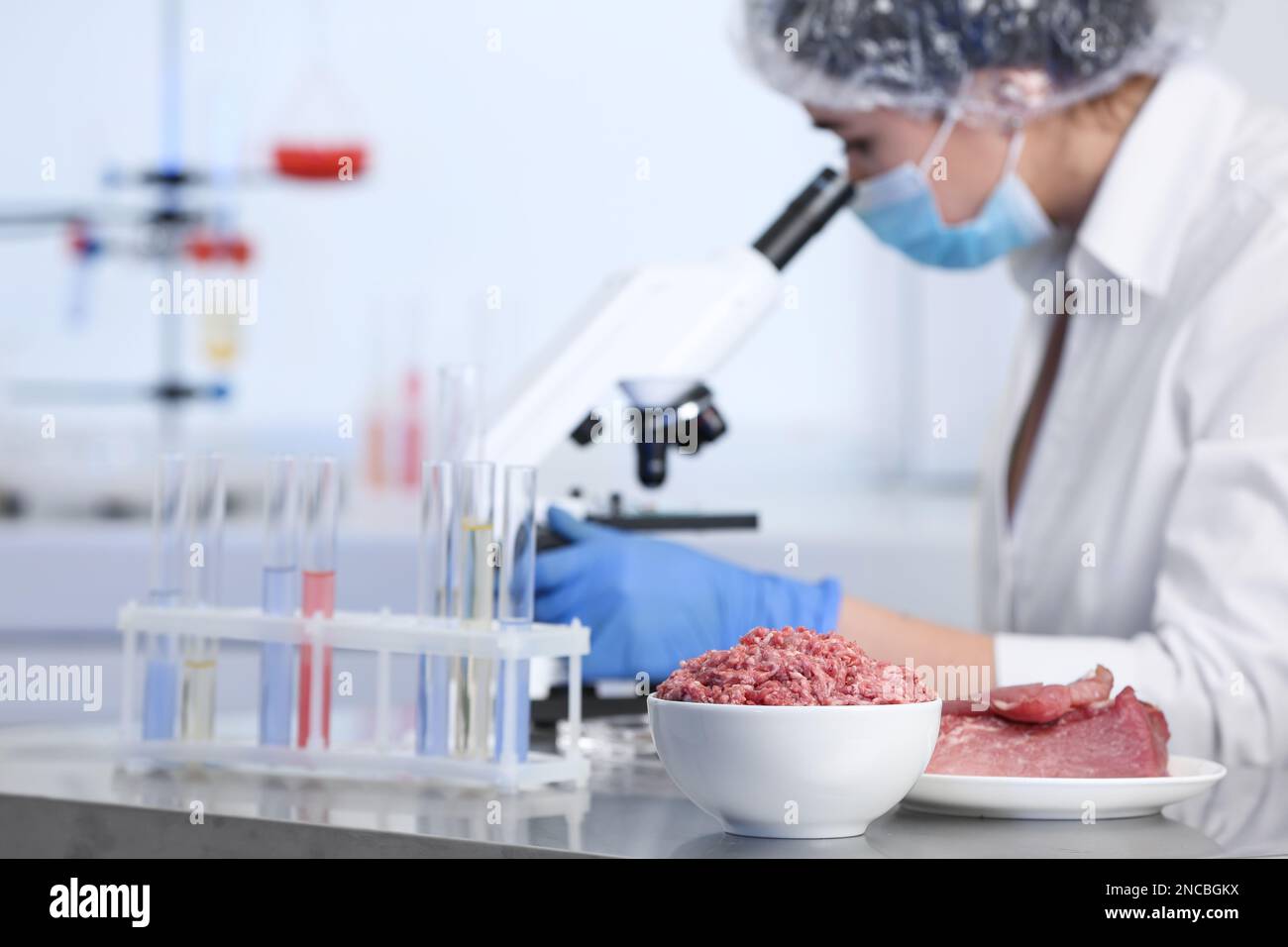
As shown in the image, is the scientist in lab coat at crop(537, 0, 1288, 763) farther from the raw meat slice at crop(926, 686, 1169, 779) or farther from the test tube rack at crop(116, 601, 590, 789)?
the raw meat slice at crop(926, 686, 1169, 779)

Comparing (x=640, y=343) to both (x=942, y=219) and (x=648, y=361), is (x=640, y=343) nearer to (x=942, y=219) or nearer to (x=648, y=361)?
(x=648, y=361)

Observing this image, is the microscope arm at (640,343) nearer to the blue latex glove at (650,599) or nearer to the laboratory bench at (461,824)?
the blue latex glove at (650,599)

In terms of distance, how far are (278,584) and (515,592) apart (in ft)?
0.64

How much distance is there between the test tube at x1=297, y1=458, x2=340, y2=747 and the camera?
1.05 m

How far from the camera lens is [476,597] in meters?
1.01

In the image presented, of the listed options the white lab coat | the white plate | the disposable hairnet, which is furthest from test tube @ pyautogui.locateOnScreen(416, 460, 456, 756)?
the disposable hairnet

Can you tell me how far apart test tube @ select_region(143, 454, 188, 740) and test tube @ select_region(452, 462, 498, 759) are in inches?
9.2

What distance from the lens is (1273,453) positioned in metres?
1.36

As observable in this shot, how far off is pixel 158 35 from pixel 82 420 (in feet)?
2.63

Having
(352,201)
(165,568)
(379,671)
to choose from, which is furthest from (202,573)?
(352,201)

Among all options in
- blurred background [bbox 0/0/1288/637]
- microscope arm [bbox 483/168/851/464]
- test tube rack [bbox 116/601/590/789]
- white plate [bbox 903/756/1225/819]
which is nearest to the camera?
white plate [bbox 903/756/1225/819]
